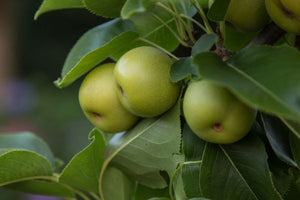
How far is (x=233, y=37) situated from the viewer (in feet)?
1.99

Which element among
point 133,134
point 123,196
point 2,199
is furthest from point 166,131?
point 2,199

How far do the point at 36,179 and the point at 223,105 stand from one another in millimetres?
363

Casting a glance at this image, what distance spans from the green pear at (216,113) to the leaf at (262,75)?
0.04 meters

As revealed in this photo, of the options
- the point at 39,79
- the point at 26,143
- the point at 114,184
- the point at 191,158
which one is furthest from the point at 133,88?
the point at 39,79

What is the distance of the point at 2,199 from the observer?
8.65 ft

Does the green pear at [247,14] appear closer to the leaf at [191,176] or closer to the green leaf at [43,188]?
the leaf at [191,176]

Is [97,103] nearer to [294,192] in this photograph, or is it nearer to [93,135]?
[93,135]

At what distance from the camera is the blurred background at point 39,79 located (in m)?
3.12

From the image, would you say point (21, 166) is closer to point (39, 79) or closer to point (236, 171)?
point (236, 171)

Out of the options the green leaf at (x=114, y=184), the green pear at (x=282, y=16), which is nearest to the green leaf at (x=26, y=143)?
the green leaf at (x=114, y=184)

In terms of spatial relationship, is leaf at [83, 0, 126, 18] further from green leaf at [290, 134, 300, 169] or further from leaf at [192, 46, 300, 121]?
green leaf at [290, 134, 300, 169]

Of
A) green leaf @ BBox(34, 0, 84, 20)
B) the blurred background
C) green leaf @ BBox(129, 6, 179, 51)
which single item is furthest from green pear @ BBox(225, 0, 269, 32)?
the blurred background

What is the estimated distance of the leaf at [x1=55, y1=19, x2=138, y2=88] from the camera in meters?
0.57

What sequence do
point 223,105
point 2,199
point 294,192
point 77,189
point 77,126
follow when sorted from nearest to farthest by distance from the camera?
point 223,105 < point 294,192 < point 77,189 < point 2,199 < point 77,126
